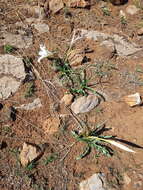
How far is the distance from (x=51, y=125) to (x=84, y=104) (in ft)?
1.32

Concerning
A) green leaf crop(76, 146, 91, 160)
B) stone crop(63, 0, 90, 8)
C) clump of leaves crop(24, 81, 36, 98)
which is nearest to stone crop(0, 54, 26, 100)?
clump of leaves crop(24, 81, 36, 98)

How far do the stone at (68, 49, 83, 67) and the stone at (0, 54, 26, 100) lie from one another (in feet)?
1.76

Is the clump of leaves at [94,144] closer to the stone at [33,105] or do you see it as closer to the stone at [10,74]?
the stone at [33,105]

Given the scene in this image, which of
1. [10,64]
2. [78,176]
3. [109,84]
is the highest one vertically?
[10,64]

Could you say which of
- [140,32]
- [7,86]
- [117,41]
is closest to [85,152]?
[7,86]

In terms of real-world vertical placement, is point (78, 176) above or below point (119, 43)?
below

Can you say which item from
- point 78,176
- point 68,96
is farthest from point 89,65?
point 78,176

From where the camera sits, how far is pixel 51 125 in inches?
109

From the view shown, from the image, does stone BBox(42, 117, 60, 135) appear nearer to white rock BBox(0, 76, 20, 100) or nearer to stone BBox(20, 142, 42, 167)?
stone BBox(20, 142, 42, 167)

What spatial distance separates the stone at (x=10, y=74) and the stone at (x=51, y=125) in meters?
0.47

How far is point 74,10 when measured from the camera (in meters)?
3.98

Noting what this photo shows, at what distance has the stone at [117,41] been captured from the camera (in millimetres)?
3617

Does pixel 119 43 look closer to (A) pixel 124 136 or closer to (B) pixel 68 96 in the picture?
(B) pixel 68 96

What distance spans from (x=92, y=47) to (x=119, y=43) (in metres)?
0.36
